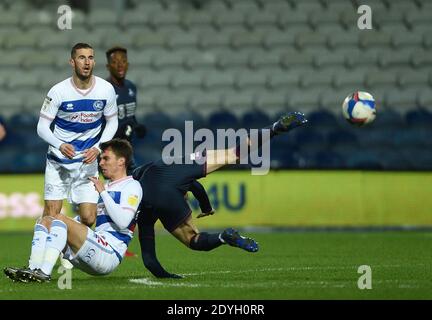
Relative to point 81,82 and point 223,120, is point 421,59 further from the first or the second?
point 81,82

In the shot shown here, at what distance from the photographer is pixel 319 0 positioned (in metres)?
20.9

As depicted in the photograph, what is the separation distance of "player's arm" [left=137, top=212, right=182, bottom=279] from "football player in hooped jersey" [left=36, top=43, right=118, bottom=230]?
0.91 metres

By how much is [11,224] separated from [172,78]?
203 inches

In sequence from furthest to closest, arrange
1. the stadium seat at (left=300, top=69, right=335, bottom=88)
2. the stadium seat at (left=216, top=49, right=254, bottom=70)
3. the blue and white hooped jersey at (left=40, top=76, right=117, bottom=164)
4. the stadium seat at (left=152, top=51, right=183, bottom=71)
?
the stadium seat at (left=152, top=51, right=183, bottom=71), the stadium seat at (left=216, top=49, right=254, bottom=70), the stadium seat at (left=300, top=69, right=335, bottom=88), the blue and white hooped jersey at (left=40, top=76, right=117, bottom=164)

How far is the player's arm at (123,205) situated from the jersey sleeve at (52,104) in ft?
5.08

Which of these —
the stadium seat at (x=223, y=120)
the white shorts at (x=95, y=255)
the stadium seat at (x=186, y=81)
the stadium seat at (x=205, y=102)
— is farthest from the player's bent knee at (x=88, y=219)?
the stadium seat at (x=186, y=81)

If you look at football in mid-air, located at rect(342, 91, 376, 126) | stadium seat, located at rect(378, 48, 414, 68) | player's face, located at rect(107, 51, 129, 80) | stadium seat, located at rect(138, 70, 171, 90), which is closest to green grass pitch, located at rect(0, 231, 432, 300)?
football in mid-air, located at rect(342, 91, 376, 126)

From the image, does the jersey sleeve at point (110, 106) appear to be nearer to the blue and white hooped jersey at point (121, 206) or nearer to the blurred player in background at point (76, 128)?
the blurred player in background at point (76, 128)

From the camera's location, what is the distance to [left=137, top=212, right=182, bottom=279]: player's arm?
9188mm

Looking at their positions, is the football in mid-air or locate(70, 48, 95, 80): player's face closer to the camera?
locate(70, 48, 95, 80): player's face

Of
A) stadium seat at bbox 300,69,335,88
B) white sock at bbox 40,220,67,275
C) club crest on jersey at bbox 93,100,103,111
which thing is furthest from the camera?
stadium seat at bbox 300,69,335,88

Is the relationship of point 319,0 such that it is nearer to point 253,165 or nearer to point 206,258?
point 253,165

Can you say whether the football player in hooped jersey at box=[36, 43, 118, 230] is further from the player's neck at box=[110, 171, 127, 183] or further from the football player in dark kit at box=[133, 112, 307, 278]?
the player's neck at box=[110, 171, 127, 183]
